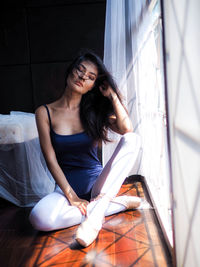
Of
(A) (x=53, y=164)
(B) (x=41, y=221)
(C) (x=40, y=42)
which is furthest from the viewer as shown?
(C) (x=40, y=42)

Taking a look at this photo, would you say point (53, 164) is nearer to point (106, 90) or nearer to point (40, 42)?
point (106, 90)

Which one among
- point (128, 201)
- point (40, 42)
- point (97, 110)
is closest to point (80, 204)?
point (128, 201)

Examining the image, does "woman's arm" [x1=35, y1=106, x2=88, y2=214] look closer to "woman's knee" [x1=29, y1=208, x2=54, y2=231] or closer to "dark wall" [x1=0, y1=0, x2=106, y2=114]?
"woman's knee" [x1=29, y1=208, x2=54, y2=231]

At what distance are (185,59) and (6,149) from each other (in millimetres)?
1738

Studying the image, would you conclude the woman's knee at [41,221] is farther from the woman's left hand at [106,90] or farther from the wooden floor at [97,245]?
the woman's left hand at [106,90]

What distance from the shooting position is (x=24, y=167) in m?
2.28

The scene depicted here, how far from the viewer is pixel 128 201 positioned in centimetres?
196

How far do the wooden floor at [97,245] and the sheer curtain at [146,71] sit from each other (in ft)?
0.42

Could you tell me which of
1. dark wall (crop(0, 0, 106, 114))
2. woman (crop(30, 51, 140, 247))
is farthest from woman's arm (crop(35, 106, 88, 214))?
dark wall (crop(0, 0, 106, 114))

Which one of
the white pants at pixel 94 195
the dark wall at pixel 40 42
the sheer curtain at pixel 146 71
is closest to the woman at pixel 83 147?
the white pants at pixel 94 195

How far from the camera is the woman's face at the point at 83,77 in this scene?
5.90 feet

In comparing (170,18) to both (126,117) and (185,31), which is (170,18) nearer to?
(185,31)

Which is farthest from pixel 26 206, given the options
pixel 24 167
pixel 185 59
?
pixel 185 59

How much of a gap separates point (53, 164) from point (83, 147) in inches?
9.7
